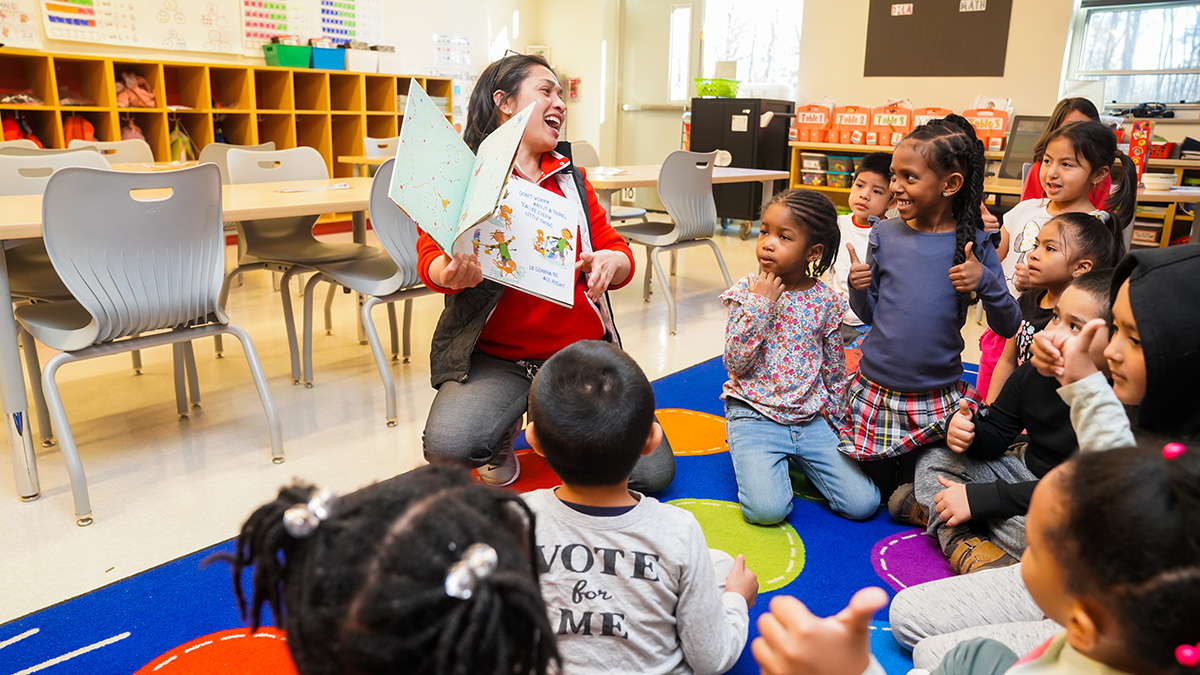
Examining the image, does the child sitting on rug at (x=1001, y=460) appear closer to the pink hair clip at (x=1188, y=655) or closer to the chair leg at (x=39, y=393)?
the pink hair clip at (x=1188, y=655)

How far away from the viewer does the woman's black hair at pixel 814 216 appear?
1.88 meters

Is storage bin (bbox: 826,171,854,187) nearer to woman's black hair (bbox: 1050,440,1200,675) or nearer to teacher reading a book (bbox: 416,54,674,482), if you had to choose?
teacher reading a book (bbox: 416,54,674,482)

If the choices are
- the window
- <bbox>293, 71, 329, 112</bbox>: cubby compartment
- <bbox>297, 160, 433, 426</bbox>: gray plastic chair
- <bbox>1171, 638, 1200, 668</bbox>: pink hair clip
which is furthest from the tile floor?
the window

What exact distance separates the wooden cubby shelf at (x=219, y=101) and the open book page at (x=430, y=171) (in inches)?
175

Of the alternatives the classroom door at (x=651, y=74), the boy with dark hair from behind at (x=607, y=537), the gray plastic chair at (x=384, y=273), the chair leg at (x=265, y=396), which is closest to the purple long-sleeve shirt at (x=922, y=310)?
the boy with dark hair from behind at (x=607, y=537)

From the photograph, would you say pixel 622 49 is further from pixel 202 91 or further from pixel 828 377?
pixel 828 377

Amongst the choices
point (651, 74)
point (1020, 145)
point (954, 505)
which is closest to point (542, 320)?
point (954, 505)

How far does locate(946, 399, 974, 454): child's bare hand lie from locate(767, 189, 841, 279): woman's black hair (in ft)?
1.60

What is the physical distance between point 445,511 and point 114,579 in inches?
56.1

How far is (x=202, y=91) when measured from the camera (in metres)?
5.66

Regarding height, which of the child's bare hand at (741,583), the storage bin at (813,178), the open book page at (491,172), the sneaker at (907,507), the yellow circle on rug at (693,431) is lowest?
the yellow circle on rug at (693,431)

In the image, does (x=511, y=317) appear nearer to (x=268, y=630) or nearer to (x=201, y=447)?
(x=268, y=630)

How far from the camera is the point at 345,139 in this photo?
22.0 feet

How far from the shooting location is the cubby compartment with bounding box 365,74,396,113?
6726 mm
